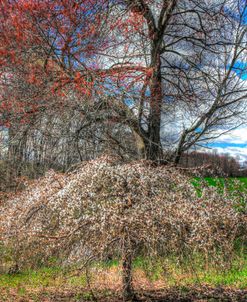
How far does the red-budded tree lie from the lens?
823 cm

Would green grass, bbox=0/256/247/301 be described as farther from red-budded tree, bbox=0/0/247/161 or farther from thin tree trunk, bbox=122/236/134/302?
red-budded tree, bbox=0/0/247/161

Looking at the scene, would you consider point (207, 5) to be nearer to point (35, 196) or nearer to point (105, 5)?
point (105, 5)

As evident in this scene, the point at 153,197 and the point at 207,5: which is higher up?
the point at 207,5

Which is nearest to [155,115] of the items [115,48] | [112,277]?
[115,48]

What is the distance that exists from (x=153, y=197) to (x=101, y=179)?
0.66 m

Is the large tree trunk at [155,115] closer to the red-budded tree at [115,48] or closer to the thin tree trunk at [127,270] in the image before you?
the red-budded tree at [115,48]

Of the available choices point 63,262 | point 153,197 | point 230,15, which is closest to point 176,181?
point 153,197

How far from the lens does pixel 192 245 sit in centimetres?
478

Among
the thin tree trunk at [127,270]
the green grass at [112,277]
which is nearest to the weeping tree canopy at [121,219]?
the thin tree trunk at [127,270]

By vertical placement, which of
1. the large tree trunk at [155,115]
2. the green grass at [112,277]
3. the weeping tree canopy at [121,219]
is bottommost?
the green grass at [112,277]

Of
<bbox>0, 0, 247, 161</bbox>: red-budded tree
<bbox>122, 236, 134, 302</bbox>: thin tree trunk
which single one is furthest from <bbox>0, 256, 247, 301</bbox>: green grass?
<bbox>0, 0, 247, 161</bbox>: red-budded tree

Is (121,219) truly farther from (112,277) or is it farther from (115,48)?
(115,48)

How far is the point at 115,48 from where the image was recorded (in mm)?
8602

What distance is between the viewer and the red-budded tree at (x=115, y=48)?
27.0 feet
